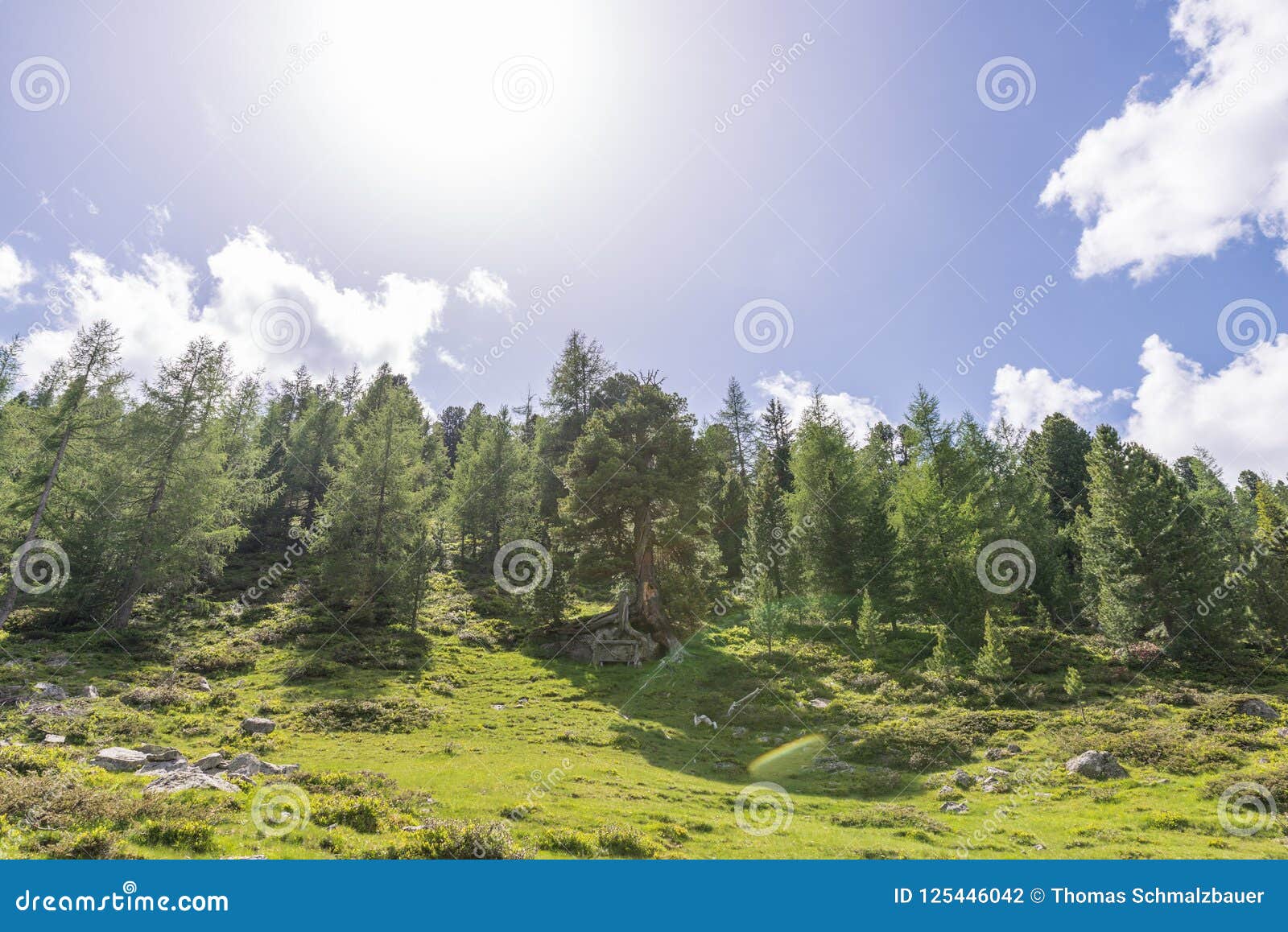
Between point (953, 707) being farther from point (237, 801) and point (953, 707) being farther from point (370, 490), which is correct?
point (370, 490)

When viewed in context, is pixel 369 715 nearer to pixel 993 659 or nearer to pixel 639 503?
pixel 639 503

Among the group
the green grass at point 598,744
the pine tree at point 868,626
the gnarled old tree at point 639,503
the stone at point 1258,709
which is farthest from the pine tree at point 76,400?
the stone at point 1258,709

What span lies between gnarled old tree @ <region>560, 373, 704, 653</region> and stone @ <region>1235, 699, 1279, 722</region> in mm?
27955

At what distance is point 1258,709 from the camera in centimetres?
2319

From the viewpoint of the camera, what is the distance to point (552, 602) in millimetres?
40219

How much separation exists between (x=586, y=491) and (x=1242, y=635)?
40.2 metres

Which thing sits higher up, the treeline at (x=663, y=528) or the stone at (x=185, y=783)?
the treeline at (x=663, y=528)

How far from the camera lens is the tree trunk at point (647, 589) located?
38719 mm

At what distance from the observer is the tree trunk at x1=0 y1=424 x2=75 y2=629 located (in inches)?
1182

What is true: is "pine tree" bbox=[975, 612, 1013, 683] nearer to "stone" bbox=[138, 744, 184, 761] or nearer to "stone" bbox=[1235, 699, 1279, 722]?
"stone" bbox=[1235, 699, 1279, 722]

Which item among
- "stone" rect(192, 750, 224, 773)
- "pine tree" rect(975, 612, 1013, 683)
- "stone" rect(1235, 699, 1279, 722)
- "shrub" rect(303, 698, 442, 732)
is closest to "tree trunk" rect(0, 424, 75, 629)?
"shrub" rect(303, 698, 442, 732)

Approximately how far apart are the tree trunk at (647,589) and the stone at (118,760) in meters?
27.0

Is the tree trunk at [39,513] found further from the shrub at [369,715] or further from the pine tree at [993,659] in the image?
the pine tree at [993,659]

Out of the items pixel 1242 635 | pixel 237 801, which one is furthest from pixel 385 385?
pixel 1242 635
